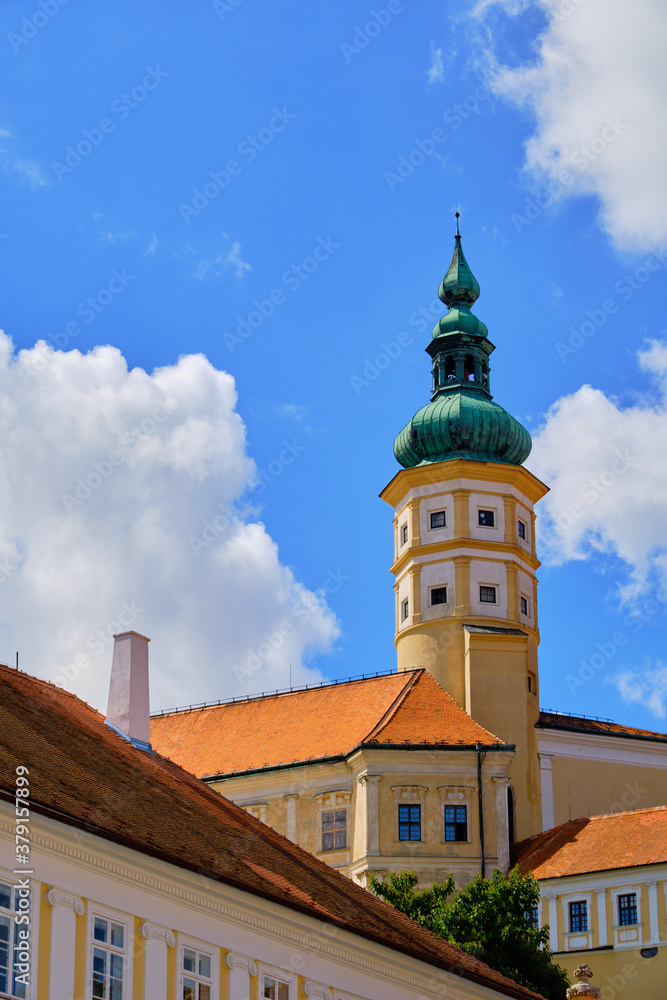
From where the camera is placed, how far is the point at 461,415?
61.4 meters

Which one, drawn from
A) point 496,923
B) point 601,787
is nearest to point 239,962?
point 496,923

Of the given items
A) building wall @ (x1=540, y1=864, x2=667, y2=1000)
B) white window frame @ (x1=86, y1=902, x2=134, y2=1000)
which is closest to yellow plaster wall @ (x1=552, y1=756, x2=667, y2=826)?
building wall @ (x1=540, y1=864, x2=667, y2=1000)

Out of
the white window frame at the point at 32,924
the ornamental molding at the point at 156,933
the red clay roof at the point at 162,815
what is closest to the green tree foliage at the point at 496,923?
the red clay roof at the point at 162,815

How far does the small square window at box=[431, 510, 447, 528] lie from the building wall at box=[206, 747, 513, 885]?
11.0m

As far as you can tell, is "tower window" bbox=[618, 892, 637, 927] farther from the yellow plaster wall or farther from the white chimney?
the white chimney

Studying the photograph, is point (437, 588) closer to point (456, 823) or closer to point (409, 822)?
point (456, 823)

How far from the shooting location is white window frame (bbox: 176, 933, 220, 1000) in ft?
68.0

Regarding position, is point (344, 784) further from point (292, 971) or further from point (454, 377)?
point (292, 971)

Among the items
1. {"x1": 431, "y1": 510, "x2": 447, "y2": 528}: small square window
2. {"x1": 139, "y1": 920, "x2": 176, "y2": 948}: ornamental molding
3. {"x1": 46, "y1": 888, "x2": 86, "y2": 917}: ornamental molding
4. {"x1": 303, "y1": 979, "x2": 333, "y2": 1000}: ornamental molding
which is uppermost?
{"x1": 431, "y1": 510, "x2": 447, "y2": 528}: small square window

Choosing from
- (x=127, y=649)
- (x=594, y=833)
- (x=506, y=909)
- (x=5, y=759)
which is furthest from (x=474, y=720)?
(x=5, y=759)

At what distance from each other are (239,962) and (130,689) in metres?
6.84

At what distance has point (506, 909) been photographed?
1464 inches

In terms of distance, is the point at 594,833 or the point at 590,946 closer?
A: the point at 590,946

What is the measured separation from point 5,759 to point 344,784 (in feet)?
108
